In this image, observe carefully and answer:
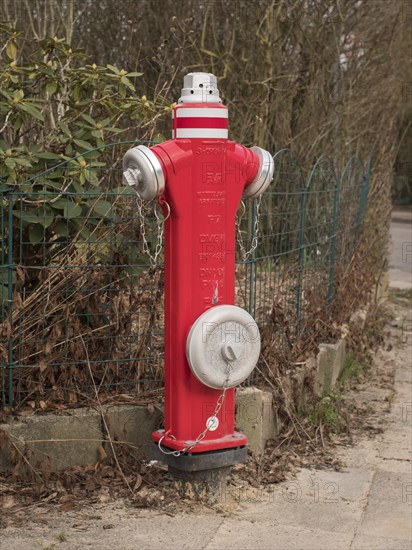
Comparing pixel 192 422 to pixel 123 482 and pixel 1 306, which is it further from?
pixel 1 306

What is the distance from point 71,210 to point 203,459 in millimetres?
1467

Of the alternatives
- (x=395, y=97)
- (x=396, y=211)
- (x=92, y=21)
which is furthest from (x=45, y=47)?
(x=396, y=211)

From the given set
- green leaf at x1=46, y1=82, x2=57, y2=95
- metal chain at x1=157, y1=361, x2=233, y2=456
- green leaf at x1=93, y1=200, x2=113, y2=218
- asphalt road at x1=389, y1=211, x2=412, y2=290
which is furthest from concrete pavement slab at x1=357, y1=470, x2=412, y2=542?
asphalt road at x1=389, y1=211, x2=412, y2=290

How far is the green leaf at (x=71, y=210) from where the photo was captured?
4984mm

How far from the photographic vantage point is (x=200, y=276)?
4.47 meters

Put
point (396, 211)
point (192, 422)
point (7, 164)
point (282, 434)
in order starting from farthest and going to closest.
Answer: point (396, 211) → point (282, 434) → point (7, 164) → point (192, 422)

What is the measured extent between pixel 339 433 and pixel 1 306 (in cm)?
225

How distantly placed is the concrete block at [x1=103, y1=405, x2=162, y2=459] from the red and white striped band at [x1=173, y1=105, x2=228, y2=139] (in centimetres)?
151

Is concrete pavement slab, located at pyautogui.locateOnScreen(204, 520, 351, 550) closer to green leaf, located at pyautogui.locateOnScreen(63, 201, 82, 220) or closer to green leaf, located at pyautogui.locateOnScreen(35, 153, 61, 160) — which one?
green leaf, located at pyautogui.locateOnScreen(63, 201, 82, 220)

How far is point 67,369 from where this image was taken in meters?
5.16

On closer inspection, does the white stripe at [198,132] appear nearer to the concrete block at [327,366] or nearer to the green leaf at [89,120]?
the green leaf at [89,120]

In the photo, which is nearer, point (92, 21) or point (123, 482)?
point (123, 482)

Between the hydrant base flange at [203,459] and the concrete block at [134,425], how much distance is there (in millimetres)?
434

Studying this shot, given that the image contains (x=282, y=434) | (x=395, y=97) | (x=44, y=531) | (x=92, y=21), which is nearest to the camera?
(x=44, y=531)
